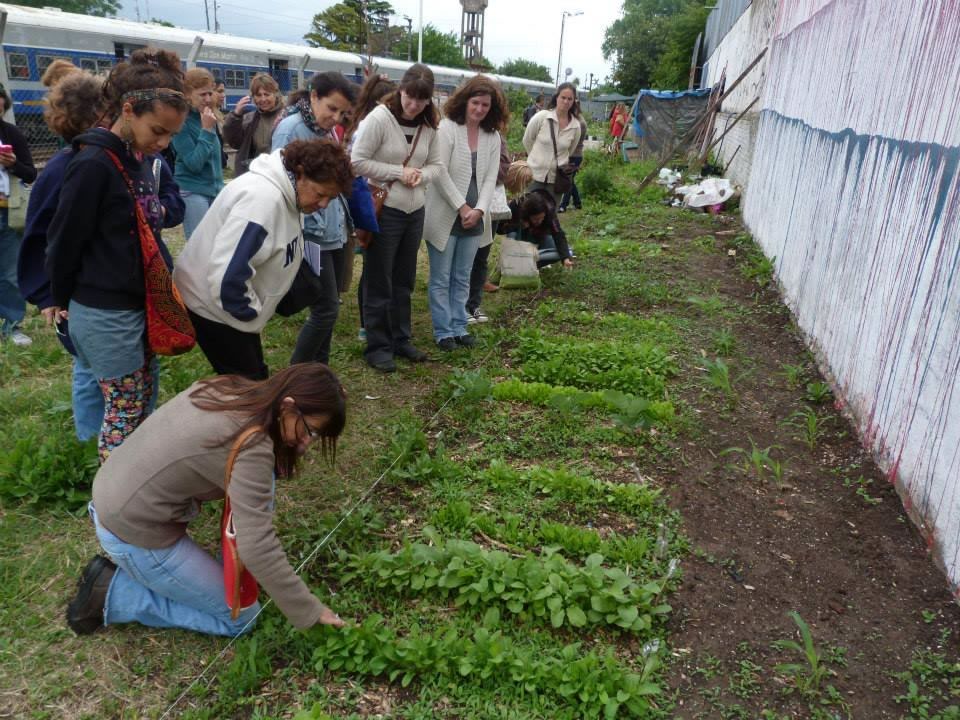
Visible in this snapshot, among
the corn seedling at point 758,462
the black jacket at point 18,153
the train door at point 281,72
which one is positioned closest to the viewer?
the corn seedling at point 758,462

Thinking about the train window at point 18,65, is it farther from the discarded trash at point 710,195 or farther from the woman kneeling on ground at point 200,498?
the woman kneeling on ground at point 200,498

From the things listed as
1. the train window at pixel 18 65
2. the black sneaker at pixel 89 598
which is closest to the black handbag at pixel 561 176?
the black sneaker at pixel 89 598

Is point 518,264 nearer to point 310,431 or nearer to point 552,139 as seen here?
point 552,139

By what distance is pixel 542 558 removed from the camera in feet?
10.3

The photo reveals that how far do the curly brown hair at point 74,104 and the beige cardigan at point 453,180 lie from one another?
2.35m

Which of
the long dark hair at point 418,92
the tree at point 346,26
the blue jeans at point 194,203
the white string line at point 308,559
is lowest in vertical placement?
the white string line at point 308,559

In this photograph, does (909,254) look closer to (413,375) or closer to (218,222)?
(413,375)

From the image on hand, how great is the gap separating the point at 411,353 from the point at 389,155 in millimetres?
1437

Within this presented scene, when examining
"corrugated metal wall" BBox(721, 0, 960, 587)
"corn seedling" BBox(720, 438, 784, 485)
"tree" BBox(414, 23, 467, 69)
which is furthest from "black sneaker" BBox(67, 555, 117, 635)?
"tree" BBox(414, 23, 467, 69)

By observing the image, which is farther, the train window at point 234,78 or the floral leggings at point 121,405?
the train window at point 234,78

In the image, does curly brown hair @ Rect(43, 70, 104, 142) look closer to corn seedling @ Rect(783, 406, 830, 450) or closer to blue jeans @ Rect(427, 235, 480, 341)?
blue jeans @ Rect(427, 235, 480, 341)

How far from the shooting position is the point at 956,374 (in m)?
3.06

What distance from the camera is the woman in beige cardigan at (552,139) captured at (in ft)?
25.8

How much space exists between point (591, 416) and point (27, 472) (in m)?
3.10
